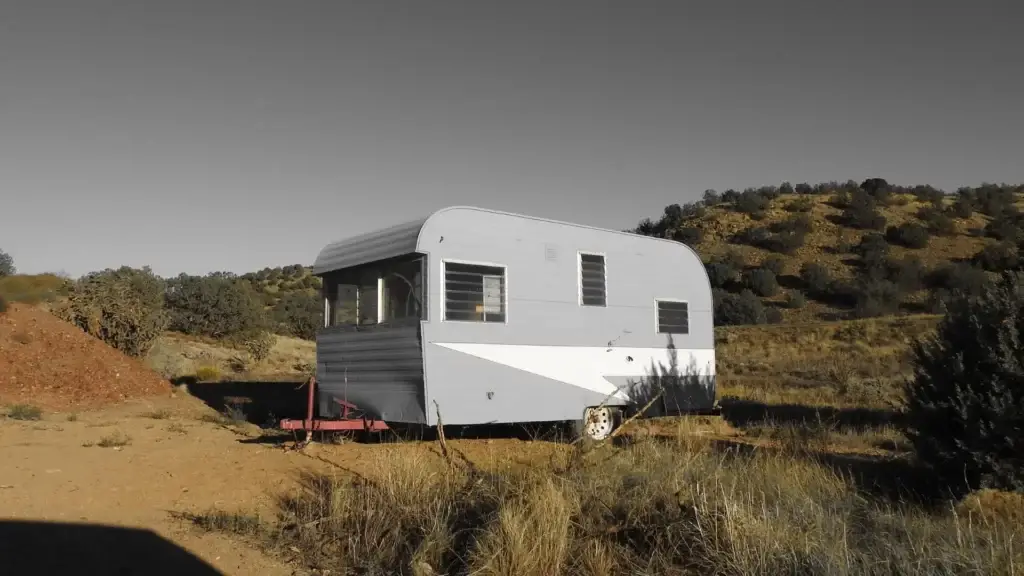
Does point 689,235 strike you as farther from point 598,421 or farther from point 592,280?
point 598,421

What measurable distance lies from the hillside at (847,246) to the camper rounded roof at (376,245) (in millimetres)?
28916

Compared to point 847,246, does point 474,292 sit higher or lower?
lower

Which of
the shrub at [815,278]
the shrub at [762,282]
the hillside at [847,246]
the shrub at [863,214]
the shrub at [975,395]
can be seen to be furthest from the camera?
the shrub at [863,214]

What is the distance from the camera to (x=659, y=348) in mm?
12398

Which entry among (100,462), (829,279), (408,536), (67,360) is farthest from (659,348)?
(829,279)

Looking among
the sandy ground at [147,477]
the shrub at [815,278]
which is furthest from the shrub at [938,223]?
the sandy ground at [147,477]

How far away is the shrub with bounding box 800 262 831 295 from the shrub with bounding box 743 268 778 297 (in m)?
1.59

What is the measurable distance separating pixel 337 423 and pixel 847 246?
1571 inches

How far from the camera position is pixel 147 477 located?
8195 mm

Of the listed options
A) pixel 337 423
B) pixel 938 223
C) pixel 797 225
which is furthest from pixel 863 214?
pixel 337 423

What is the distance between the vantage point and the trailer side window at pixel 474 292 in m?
9.94

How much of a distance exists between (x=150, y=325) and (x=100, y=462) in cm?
1174

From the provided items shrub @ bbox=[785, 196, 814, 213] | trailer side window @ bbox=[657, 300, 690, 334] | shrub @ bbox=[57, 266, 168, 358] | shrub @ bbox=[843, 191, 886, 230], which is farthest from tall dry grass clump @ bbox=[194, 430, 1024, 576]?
shrub @ bbox=[785, 196, 814, 213]

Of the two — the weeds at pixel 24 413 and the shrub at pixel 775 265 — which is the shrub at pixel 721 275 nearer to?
the shrub at pixel 775 265
